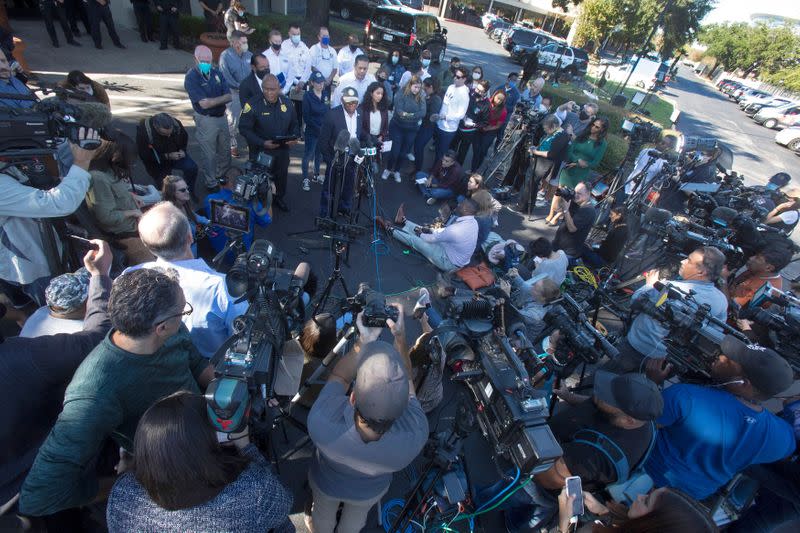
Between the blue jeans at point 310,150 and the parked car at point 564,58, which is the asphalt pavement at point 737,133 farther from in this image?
the blue jeans at point 310,150

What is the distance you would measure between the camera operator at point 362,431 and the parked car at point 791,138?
24775 mm

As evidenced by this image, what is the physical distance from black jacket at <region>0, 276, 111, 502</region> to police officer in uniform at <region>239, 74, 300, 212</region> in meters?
3.55

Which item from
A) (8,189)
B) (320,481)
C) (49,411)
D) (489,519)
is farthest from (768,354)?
(8,189)

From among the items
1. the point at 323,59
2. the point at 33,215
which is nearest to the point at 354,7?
the point at 323,59

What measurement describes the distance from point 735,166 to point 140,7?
19.5m

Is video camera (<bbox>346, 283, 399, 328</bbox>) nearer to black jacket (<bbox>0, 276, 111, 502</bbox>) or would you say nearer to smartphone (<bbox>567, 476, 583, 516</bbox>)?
smartphone (<bbox>567, 476, 583, 516</bbox>)

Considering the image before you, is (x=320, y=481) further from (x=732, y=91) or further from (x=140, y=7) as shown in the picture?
(x=732, y=91)

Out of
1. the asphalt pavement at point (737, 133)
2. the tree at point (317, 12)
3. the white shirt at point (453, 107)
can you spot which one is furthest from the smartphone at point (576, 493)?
the asphalt pavement at point (737, 133)

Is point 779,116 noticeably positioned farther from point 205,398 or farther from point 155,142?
point 205,398

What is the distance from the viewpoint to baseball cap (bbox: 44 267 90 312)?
2.04 metres

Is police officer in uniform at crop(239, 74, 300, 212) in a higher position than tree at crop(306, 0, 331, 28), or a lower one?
lower

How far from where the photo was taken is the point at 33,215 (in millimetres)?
2359

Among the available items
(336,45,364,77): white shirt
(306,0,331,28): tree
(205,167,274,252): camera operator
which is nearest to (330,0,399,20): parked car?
(306,0,331,28): tree

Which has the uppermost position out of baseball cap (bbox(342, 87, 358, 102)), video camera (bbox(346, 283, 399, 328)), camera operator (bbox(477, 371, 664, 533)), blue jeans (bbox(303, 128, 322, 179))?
baseball cap (bbox(342, 87, 358, 102))
